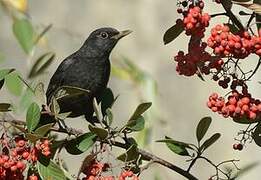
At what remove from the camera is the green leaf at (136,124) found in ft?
6.07

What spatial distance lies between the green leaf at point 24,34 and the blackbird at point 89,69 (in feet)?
0.62

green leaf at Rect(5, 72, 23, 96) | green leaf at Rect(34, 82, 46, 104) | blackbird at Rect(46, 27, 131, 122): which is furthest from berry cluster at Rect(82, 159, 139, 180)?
blackbird at Rect(46, 27, 131, 122)

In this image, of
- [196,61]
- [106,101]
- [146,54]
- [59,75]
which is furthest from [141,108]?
[146,54]

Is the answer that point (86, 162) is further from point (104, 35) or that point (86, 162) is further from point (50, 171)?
point (104, 35)

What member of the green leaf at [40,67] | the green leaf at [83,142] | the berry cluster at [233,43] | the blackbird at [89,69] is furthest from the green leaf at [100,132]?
the blackbird at [89,69]

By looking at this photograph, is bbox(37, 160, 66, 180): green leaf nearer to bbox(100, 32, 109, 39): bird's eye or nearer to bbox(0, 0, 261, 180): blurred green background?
bbox(100, 32, 109, 39): bird's eye

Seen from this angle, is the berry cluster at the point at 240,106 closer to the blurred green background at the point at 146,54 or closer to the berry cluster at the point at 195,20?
the berry cluster at the point at 195,20

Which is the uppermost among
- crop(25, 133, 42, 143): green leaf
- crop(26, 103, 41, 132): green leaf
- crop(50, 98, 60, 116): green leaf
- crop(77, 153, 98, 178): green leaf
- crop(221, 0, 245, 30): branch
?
crop(221, 0, 245, 30): branch

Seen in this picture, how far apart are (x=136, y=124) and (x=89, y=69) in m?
1.29

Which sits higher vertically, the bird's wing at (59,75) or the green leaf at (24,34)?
the green leaf at (24,34)

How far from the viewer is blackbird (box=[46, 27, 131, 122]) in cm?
287

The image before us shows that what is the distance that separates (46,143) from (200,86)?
4.06 metres

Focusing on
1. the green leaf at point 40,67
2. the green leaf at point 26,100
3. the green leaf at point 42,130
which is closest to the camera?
the green leaf at point 42,130

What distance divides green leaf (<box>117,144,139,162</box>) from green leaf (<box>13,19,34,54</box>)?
1063mm
